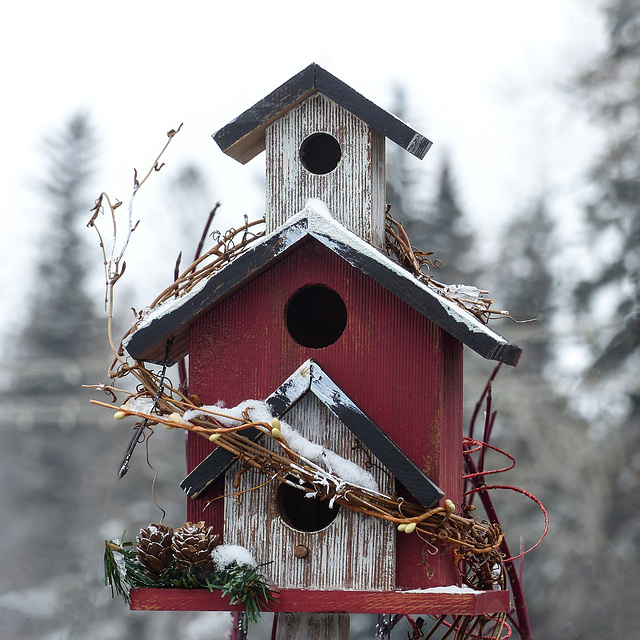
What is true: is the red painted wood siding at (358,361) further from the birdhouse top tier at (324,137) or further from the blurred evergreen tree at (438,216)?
the blurred evergreen tree at (438,216)

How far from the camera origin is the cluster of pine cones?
9.30 ft

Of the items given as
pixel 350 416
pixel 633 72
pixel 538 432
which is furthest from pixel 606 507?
pixel 350 416

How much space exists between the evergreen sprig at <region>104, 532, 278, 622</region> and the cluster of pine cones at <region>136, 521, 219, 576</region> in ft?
0.08

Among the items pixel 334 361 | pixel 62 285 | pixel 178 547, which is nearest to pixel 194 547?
pixel 178 547

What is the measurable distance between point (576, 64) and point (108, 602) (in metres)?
8.98

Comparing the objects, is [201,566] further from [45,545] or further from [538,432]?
[45,545]

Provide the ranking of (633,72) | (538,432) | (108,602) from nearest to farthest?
(633,72) < (538,432) < (108,602)

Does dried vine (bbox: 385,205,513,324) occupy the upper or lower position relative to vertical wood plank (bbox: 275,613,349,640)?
upper

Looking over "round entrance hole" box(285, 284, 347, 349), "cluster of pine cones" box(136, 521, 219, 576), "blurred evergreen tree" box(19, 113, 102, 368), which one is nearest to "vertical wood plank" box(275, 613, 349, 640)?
"cluster of pine cones" box(136, 521, 219, 576)

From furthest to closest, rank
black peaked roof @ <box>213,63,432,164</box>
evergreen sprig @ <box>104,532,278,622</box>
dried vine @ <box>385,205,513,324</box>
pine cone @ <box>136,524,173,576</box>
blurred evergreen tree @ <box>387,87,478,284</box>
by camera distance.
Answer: blurred evergreen tree @ <box>387,87,478,284</box> < dried vine @ <box>385,205,513,324</box> < black peaked roof @ <box>213,63,432,164</box> < pine cone @ <box>136,524,173,576</box> < evergreen sprig @ <box>104,532,278,622</box>

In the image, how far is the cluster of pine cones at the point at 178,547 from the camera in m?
2.84

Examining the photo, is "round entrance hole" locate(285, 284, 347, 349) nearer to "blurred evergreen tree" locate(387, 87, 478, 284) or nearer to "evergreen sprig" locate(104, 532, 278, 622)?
"evergreen sprig" locate(104, 532, 278, 622)

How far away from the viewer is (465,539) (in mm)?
2996

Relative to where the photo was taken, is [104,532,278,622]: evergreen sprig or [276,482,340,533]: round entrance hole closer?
[104,532,278,622]: evergreen sprig
